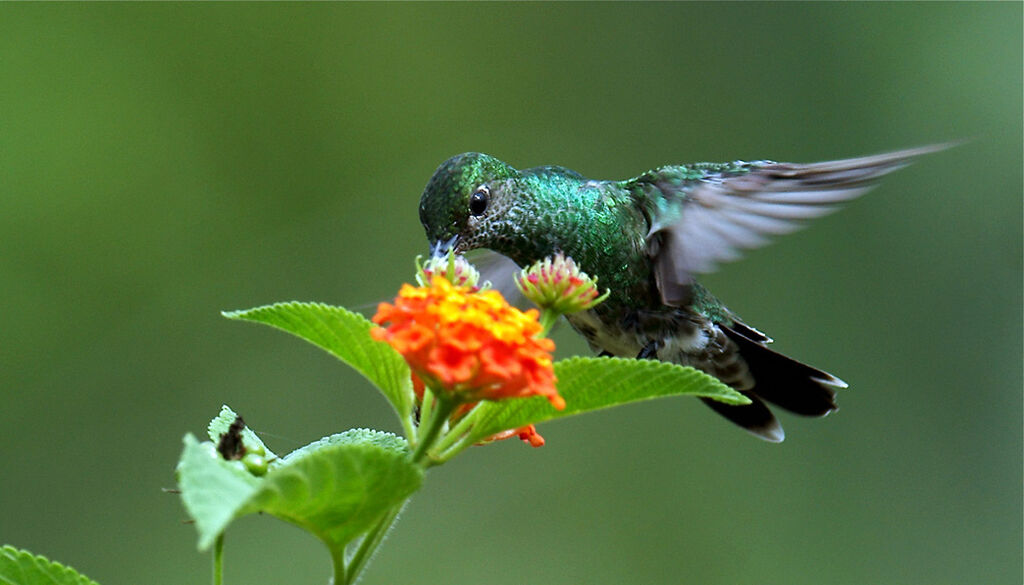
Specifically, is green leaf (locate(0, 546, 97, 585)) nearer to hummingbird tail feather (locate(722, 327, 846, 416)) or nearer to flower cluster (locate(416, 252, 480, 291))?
flower cluster (locate(416, 252, 480, 291))

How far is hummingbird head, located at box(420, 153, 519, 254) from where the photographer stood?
1.89m

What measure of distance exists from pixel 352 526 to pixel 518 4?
169 inches

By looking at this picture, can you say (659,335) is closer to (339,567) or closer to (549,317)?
(549,317)

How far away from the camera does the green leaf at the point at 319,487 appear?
0.79 m

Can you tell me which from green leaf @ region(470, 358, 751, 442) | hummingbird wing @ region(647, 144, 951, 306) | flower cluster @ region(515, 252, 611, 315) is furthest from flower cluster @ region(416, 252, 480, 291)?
hummingbird wing @ region(647, 144, 951, 306)

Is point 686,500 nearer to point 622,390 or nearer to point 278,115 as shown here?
point 278,115

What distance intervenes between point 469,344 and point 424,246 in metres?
3.83

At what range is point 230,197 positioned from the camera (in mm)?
4309

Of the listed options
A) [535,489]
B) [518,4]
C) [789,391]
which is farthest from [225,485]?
[518,4]

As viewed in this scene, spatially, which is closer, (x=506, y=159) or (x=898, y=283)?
(x=898, y=283)

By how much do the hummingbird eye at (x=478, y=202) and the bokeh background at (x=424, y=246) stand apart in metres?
2.20

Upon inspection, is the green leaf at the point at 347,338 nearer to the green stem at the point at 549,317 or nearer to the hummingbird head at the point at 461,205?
the green stem at the point at 549,317

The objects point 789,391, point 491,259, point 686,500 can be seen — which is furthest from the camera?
point 686,500

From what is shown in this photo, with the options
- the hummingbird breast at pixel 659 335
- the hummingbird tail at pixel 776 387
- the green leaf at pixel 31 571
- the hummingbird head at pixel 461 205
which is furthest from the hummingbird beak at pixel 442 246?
the green leaf at pixel 31 571
